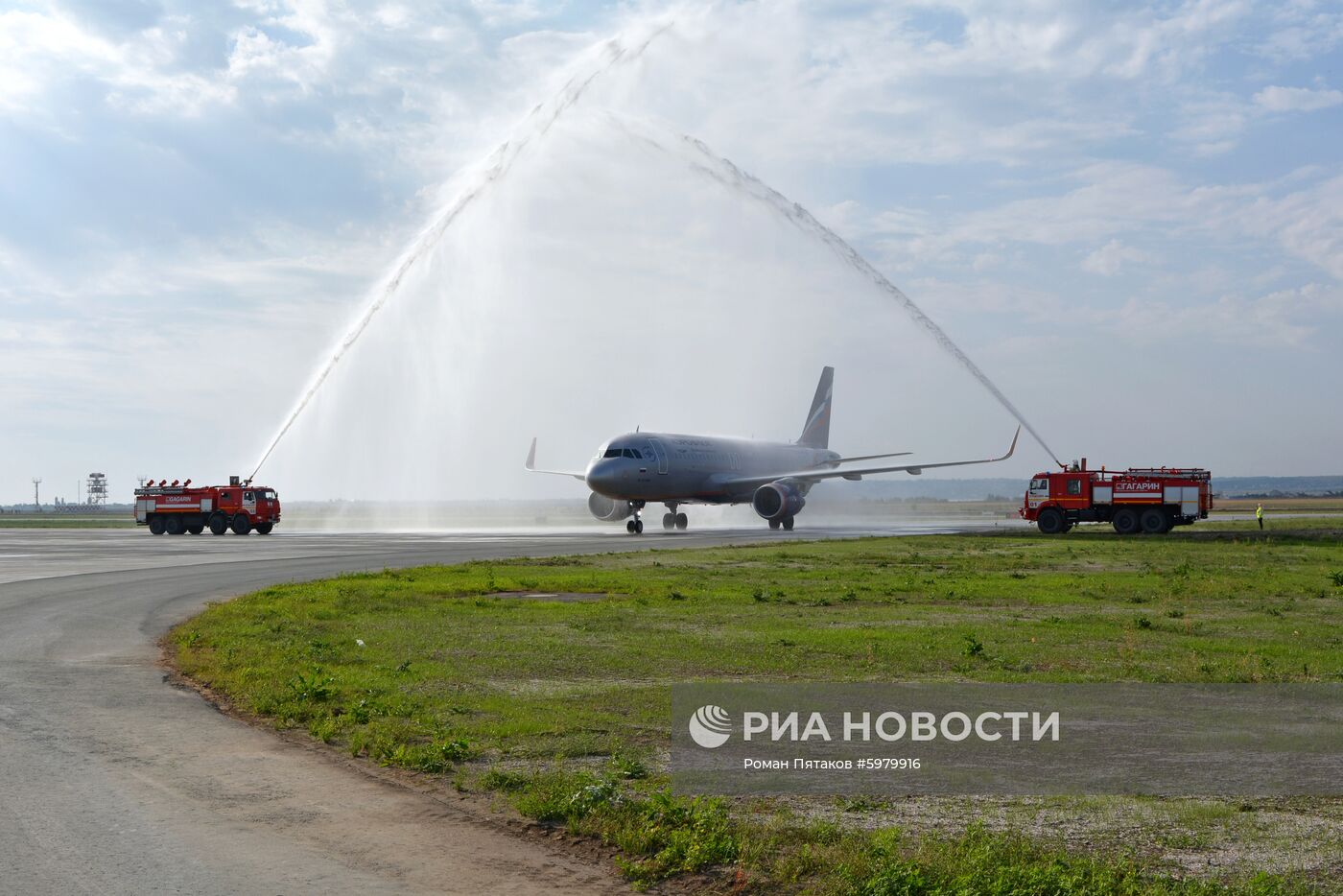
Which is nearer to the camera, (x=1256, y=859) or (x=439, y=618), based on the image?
(x=1256, y=859)

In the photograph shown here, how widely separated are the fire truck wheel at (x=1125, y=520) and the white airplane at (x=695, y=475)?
665 cm

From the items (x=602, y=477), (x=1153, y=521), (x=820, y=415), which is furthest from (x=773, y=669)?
(x=820, y=415)

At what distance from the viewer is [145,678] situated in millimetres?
14109

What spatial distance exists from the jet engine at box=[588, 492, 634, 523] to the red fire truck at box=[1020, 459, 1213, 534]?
21357 mm

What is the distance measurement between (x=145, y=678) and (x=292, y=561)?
880 inches

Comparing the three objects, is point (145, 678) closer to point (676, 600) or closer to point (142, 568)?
point (676, 600)

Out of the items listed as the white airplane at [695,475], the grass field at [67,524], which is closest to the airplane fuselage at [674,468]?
the white airplane at [695,475]

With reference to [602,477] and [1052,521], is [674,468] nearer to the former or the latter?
[602,477]

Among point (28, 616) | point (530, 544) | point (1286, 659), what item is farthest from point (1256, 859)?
point (530, 544)

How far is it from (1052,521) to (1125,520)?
3171 millimetres

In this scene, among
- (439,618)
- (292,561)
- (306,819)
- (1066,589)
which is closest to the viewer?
(306,819)

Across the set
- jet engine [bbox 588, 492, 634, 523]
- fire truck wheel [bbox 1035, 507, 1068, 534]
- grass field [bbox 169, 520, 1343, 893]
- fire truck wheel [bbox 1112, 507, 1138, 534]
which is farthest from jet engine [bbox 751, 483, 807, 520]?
grass field [bbox 169, 520, 1343, 893]

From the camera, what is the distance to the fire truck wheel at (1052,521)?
52531 mm

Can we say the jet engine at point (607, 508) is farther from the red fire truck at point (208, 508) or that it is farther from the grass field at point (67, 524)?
the grass field at point (67, 524)
